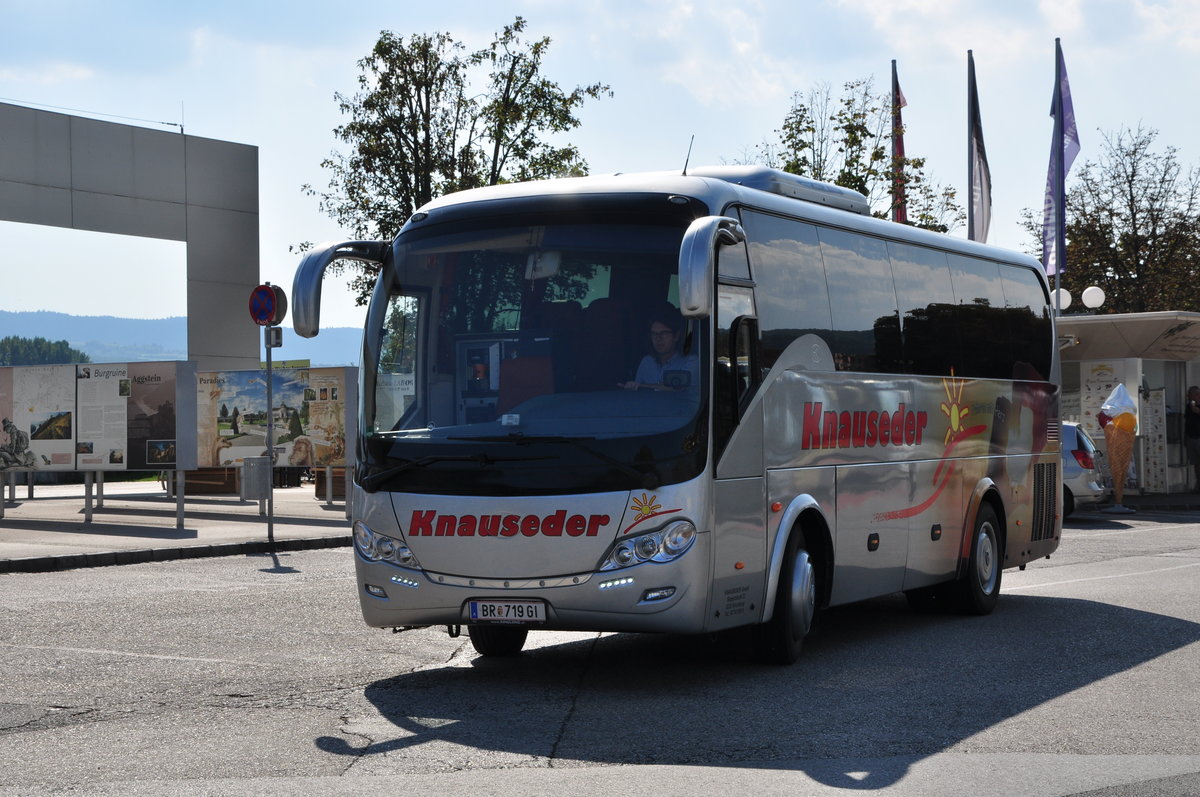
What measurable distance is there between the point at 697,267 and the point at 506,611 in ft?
7.26

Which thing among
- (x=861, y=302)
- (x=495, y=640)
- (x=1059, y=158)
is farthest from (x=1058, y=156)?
(x=495, y=640)

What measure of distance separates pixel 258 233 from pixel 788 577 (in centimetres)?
3080

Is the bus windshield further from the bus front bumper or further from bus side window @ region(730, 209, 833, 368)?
bus side window @ region(730, 209, 833, 368)

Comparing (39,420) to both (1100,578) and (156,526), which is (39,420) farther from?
(1100,578)

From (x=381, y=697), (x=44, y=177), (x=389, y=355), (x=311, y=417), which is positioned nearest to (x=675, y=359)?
(x=389, y=355)

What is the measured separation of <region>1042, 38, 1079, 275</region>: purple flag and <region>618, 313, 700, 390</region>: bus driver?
29307mm

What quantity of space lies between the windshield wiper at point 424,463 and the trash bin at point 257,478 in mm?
11998

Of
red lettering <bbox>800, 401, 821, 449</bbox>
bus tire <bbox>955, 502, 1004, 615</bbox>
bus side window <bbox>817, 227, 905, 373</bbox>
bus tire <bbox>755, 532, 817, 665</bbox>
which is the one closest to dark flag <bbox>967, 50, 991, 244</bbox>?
bus tire <bbox>955, 502, 1004, 615</bbox>

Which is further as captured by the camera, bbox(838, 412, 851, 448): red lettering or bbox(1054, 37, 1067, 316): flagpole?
bbox(1054, 37, 1067, 316): flagpole

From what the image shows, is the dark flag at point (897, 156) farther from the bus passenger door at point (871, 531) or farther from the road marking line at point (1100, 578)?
the bus passenger door at point (871, 531)

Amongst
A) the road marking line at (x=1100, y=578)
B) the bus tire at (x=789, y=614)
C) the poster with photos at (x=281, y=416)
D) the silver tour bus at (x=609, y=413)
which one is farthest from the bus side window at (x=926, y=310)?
the poster with photos at (x=281, y=416)

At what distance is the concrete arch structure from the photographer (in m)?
33.6

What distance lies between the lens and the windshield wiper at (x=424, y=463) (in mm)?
8961

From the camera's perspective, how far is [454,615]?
356 inches
